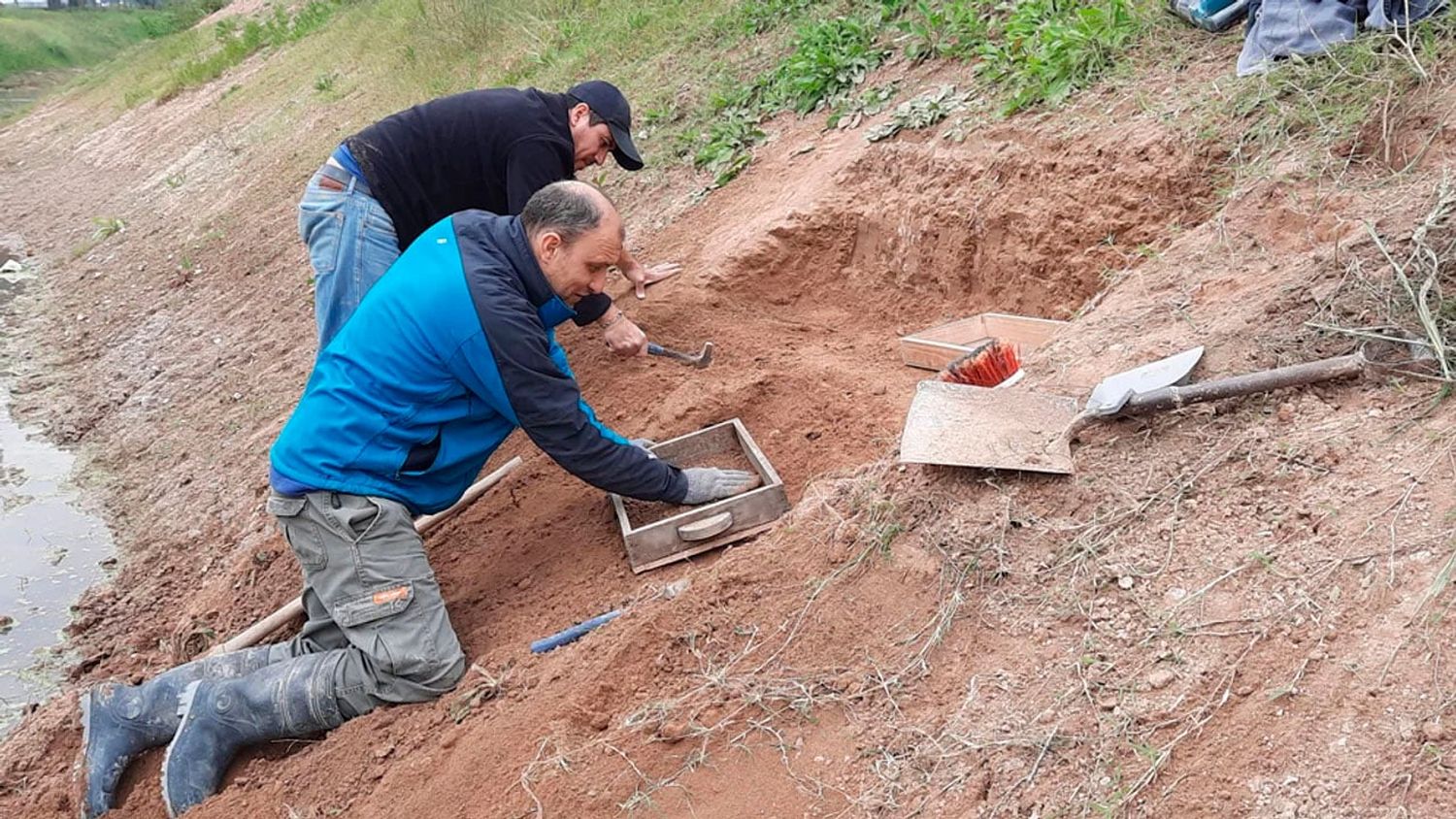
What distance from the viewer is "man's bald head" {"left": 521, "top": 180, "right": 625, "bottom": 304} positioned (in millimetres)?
3312

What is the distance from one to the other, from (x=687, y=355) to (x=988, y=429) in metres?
1.95

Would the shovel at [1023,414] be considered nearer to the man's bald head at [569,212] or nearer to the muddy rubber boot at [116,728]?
the man's bald head at [569,212]

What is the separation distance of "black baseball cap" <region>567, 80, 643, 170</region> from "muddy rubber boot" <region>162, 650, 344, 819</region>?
213 centimetres

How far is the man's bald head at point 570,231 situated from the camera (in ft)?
10.9

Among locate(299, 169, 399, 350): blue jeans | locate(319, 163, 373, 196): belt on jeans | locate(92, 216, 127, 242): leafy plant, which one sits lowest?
locate(92, 216, 127, 242): leafy plant

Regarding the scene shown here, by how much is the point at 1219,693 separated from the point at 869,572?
3.03ft

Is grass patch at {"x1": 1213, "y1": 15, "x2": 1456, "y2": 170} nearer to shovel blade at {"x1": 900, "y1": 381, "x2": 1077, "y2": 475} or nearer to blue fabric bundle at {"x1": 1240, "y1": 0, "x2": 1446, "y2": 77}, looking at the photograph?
blue fabric bundle at {"x1": 1240, "y1": 0, "x2": 1446, "y2": 77}

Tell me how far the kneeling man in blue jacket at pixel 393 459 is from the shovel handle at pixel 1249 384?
4.76ft

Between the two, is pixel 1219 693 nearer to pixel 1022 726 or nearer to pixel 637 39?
pixel 1022 726

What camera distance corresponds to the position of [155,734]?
3447 millimetres

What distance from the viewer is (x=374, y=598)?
11.2 feet

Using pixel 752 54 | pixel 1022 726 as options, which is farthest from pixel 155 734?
pixel 752 54

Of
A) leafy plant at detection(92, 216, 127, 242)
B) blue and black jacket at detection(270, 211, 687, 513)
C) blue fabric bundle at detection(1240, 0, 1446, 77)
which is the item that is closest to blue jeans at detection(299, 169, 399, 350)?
blue and black jacket at detection(270, 211, 687, 513)

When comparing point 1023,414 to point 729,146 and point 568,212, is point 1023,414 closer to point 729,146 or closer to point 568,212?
point 568,212
